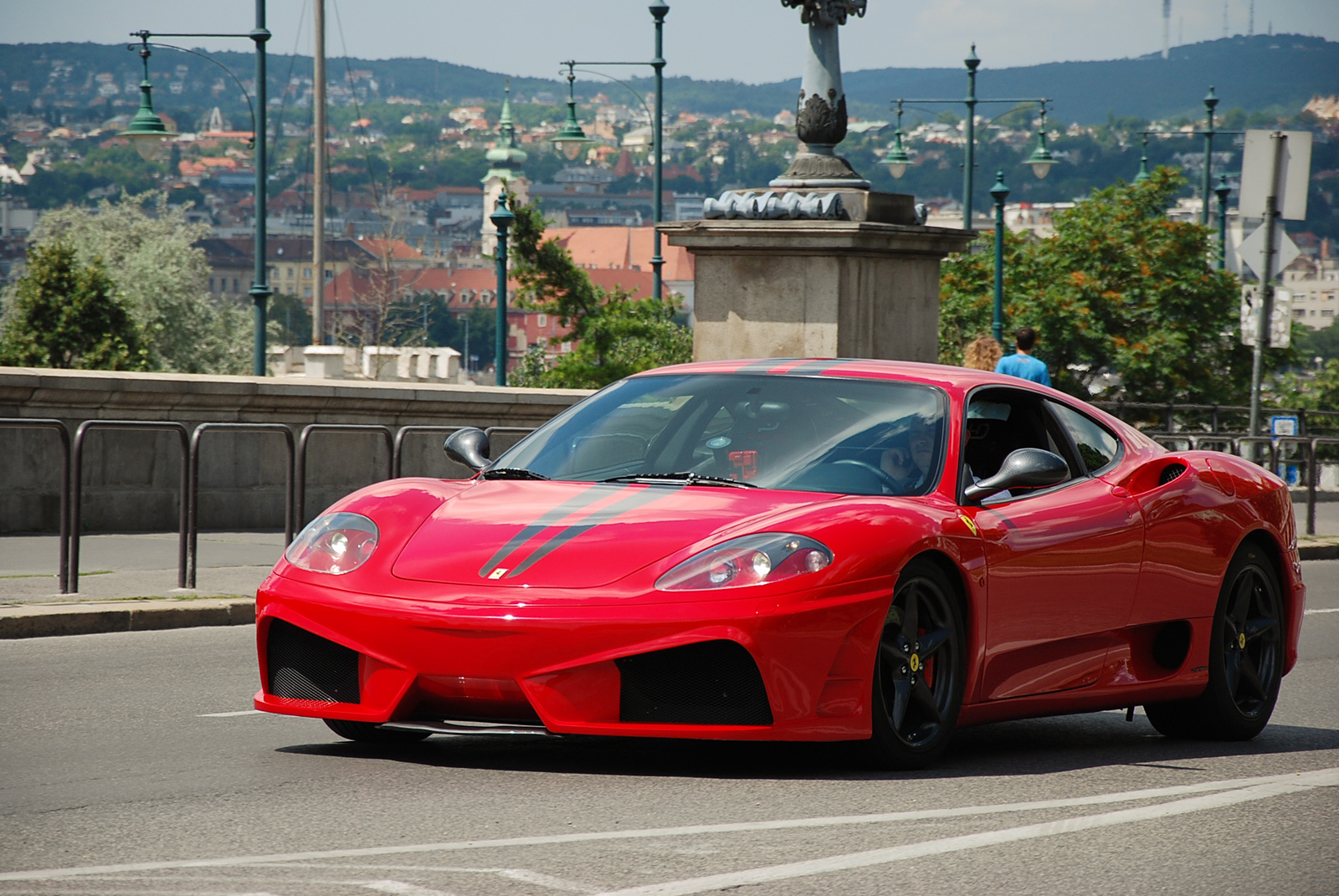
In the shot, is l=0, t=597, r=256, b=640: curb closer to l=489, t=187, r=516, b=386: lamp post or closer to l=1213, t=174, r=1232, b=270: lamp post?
l=489, t=187, r=516, b=386: lamp post

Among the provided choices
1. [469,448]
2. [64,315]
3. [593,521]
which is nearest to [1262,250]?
[469,448]

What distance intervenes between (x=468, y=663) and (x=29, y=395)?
9682mm

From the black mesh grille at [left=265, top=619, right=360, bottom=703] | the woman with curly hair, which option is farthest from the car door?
the woman with curly hair

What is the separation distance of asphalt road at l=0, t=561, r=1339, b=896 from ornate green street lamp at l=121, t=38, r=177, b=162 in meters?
25.0

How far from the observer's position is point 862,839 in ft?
15.1

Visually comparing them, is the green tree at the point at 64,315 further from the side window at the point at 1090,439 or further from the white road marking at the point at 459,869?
the white road marking at the point at 459,869

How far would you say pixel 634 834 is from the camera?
4559 mm

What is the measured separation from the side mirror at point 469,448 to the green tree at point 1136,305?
35703 mm

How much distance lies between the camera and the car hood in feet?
17.4

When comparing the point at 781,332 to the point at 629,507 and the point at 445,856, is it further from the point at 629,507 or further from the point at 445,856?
the point at 445,856

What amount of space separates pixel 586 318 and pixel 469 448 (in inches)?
1739

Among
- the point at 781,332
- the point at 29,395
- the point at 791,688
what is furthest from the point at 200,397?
the point at 791,688

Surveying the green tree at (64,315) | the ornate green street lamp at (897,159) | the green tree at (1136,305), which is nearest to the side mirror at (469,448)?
the green tree at (1136,305)

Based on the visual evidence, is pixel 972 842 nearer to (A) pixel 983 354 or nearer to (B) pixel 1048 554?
(B) pixel 1048 554
